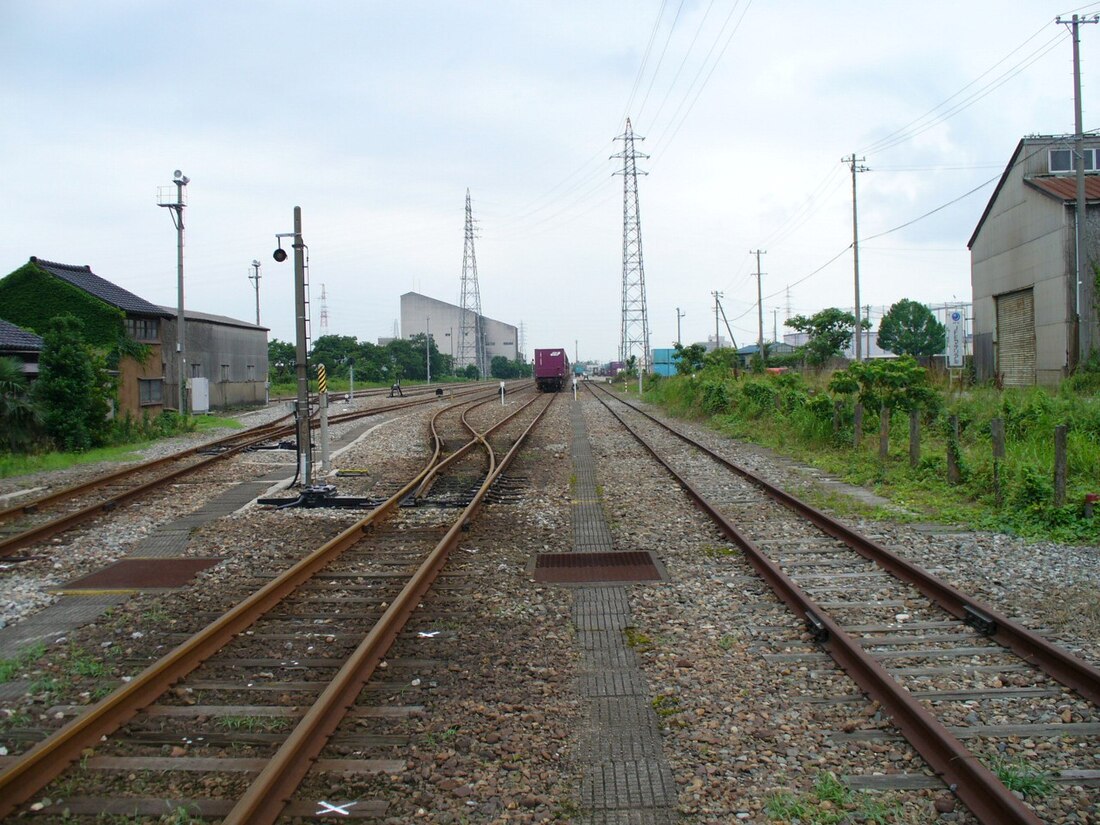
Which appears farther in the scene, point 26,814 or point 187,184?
point 187,184

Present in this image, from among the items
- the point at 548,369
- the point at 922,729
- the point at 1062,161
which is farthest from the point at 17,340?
the point at 548,369

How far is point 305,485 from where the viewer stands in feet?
37.8

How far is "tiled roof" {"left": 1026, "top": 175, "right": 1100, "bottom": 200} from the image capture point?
27.2m

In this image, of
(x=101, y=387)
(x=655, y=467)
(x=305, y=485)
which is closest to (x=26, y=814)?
(x=305, y=485)

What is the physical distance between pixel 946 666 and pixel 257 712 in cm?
396

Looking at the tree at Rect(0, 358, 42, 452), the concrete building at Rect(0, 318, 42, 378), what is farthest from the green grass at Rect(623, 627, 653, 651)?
the concrete building at Rect(0, 318, 42, 378)

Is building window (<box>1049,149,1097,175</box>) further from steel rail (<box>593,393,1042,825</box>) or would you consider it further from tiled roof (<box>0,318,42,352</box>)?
tiled roof (<box>0,318,42,352</box>)

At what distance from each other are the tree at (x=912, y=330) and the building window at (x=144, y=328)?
79842 millimetres

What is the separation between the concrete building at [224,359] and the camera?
111ft

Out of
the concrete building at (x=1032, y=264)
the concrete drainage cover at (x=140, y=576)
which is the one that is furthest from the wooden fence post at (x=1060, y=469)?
the concrete building at (x=1032, y=264)

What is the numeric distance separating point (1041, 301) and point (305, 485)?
25.5 m

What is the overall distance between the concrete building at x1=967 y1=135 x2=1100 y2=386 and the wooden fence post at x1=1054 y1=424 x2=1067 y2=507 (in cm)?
1906

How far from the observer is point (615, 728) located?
4324mm

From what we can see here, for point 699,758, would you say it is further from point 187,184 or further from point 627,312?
point 627,312
